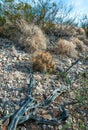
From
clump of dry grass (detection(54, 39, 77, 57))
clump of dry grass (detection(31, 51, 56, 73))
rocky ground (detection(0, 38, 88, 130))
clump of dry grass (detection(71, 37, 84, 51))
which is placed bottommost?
rocky ground (detection(0, 38, 88, 130))

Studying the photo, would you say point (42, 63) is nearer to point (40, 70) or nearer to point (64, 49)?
point (40, 70)

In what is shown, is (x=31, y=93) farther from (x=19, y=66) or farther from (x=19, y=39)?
(x=19, y=39)

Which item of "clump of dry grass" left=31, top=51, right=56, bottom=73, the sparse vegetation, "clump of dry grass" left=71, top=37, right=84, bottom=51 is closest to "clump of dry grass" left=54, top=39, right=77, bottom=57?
the sparse vegetation

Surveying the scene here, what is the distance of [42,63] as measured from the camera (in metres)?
7.69

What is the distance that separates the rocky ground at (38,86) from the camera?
5.59 metres

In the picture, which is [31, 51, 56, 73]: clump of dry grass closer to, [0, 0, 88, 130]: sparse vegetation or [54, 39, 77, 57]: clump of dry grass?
[0, 0, 88, 130]: sparse vegetation

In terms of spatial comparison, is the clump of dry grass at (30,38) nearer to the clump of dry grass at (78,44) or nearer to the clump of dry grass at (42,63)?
the clump of dry grass at (42,63)

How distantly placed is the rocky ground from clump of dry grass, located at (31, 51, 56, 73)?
0.17 m

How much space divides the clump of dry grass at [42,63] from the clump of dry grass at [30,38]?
3.54ft

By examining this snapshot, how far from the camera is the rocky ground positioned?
18.3 feet


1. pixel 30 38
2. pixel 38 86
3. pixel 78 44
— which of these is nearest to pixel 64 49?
pixel 30 38

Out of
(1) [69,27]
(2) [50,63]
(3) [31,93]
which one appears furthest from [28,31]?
(3) [31,93]

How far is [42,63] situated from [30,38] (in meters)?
2.10

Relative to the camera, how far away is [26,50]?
8.92 metres
